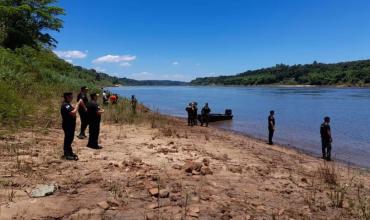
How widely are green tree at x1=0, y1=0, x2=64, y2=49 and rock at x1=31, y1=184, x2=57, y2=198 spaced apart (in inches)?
1010

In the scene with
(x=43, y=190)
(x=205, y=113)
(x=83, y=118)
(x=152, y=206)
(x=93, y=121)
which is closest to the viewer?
(x=152, y=206)

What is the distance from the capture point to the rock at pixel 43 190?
22.1 feet

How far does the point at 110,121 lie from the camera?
18.2 meters

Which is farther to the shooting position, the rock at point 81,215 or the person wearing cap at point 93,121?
the person wearing cap at point 93,121

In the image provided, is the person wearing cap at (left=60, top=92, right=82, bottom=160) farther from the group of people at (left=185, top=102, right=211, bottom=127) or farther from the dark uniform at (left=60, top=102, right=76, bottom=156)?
the group of people at (left=185, top=102, right=211, bottom=127)

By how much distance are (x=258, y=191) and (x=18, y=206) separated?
179 inches

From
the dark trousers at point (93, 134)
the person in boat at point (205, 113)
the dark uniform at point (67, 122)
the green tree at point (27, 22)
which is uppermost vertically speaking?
the green tree at point (27, 22)

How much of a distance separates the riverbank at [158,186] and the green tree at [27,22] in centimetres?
2229

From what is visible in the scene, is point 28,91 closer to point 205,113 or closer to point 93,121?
point 93,121

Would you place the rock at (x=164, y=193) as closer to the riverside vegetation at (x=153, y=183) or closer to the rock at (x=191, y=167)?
the riverside vegetation at (x=153, y=183)

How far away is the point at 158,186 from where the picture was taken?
740 centimetres

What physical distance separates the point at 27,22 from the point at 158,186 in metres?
30.7

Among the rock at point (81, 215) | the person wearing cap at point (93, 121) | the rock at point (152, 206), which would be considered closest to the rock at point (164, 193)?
the rock at point (152, 206)

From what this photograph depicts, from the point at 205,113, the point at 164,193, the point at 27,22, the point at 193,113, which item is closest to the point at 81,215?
the point at 164,193
